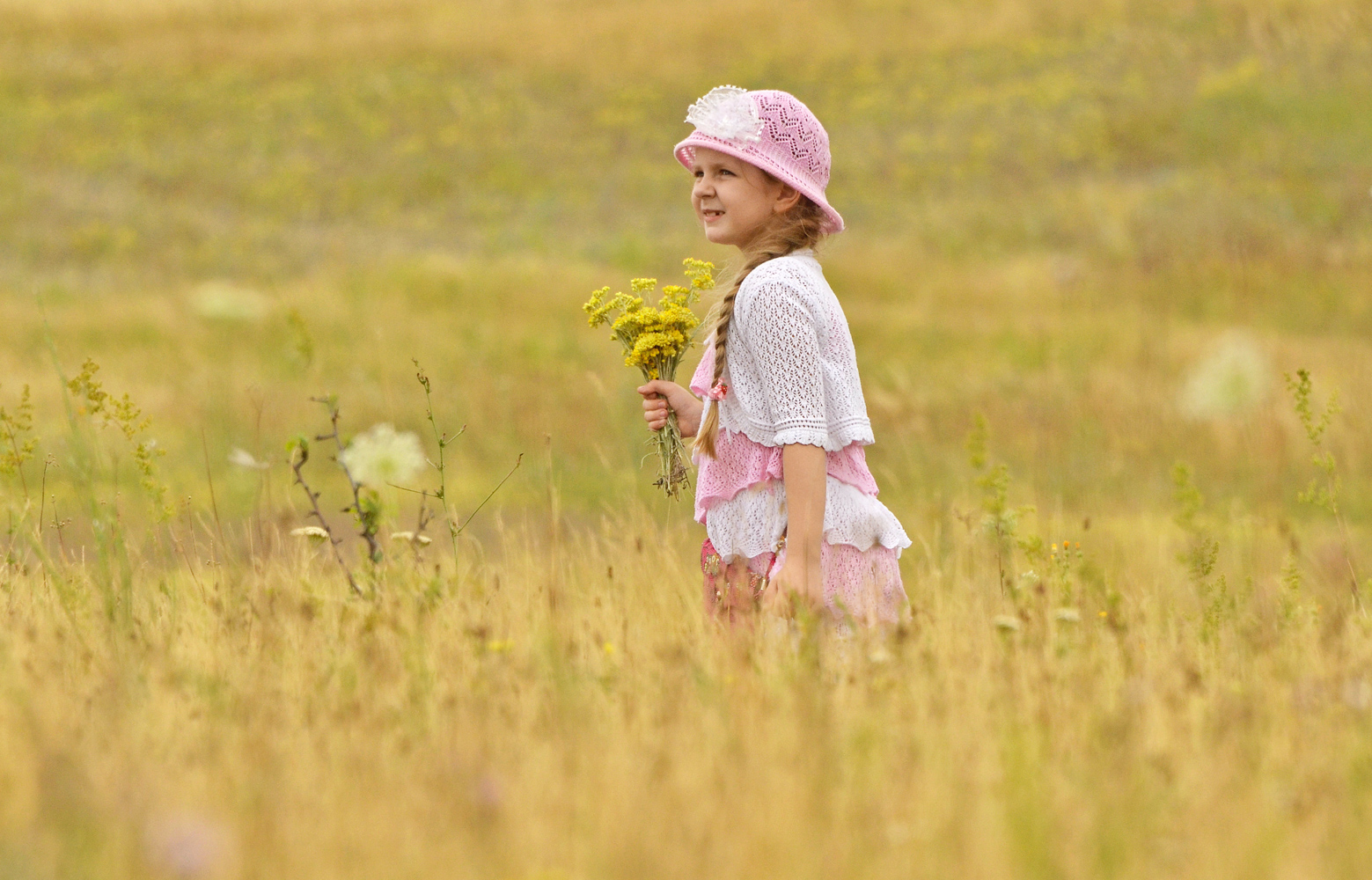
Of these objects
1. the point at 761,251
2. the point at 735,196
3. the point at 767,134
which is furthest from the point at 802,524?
the point at 767,134

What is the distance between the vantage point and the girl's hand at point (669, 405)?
3.35 meters

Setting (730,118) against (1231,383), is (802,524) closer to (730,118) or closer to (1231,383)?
(730,118)

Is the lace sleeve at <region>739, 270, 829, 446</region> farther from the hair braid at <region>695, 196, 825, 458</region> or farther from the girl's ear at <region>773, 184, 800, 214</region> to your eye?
the girl's ear at <region>773, 184, 800, 214</region>

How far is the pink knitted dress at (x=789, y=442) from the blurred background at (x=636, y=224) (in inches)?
16.6

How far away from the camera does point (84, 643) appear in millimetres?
2971

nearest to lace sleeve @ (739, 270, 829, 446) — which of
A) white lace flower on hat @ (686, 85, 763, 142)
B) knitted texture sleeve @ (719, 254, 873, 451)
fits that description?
knitted texture sleeve @ (719, 254, 873, 451)

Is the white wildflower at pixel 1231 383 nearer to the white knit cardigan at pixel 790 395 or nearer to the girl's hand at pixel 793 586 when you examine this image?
the white knit cardigan at pixel 790 395

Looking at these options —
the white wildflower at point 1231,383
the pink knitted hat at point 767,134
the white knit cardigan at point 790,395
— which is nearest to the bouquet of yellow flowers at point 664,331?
the white knit cardigan at point 790,395

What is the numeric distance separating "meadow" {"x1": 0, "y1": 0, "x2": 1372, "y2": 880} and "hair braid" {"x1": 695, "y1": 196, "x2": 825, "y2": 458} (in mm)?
466

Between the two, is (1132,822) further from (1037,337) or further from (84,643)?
(1037,337)

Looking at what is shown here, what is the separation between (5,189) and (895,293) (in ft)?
49.0

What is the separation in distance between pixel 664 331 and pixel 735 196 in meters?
0.37

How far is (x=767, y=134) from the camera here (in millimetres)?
3250

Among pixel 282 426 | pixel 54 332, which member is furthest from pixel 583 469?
pixel 54 332
